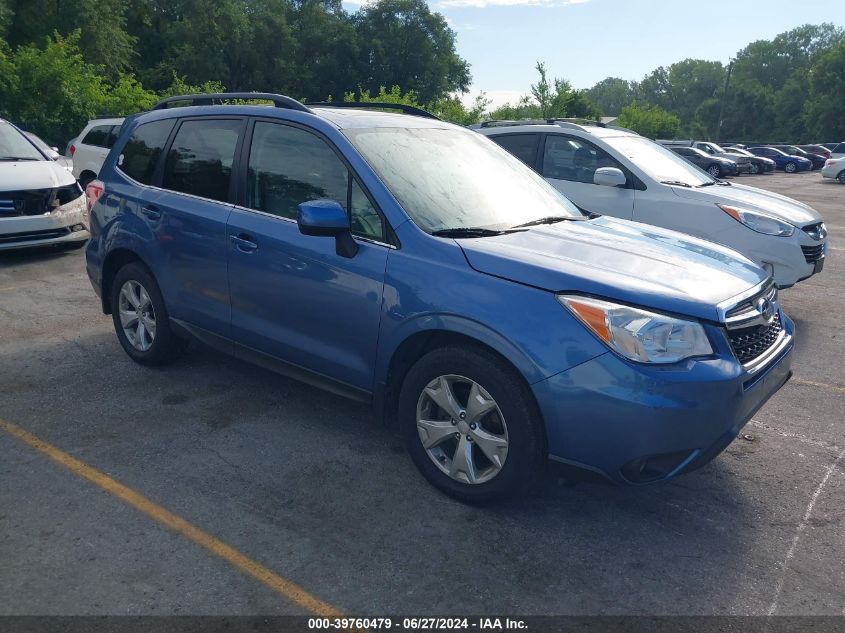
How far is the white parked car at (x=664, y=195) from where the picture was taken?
274 inches

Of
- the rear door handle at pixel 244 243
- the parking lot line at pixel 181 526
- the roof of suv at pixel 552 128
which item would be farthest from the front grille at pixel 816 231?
the parking lot line at pixel 181 526

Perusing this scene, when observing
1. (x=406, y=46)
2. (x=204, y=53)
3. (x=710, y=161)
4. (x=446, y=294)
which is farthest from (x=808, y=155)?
(x=446, y=294)

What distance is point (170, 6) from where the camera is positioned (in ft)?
182

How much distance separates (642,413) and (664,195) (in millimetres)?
4990

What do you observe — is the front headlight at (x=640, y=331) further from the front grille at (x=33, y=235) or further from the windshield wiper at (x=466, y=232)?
the front grille at (x=33, y=235)

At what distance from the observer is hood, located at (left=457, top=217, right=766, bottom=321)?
315 cm

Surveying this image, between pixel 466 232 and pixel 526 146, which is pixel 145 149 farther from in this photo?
pixel 526 146

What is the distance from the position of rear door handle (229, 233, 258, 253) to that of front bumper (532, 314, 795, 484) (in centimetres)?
192

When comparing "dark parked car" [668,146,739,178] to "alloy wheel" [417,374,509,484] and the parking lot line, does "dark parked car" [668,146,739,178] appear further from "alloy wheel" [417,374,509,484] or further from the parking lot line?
the parking lot line

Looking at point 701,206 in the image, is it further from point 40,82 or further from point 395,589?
point 40,82

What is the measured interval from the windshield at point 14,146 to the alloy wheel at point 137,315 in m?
5.25

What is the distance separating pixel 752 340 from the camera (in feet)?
11.3

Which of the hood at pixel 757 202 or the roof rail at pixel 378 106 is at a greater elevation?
the roof rail at pixel 378 106

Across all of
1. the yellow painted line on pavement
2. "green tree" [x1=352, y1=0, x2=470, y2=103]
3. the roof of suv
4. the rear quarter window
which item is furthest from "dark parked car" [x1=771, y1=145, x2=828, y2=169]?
the rear quarter window
